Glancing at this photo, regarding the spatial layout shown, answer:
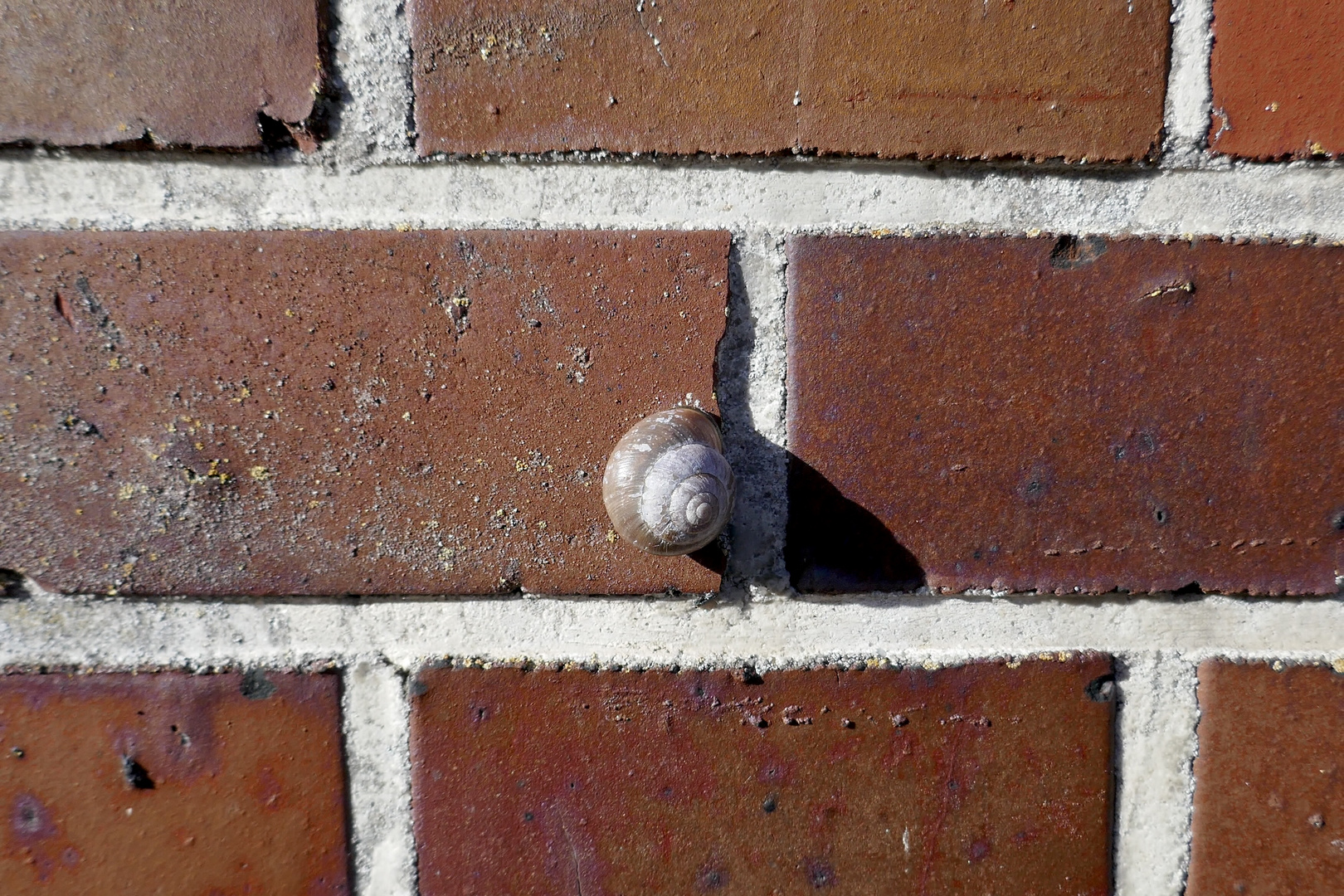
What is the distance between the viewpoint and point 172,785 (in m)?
0.56

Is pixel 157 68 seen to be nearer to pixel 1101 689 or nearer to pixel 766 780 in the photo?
pixel 766 780

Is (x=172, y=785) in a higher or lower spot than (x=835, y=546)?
lower

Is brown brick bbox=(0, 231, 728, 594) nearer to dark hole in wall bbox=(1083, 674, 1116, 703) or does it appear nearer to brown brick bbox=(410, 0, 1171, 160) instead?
brown brick bbox=(410, 0, 1171, 160)

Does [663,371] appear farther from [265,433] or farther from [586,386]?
[265,433]

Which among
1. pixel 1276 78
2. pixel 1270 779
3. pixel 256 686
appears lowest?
pixel 1270 779

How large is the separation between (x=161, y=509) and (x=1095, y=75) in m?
0.77

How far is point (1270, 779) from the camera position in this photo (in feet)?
1.87

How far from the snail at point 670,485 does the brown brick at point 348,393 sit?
25mm

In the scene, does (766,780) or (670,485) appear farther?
(766,780)

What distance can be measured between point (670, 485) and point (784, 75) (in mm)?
309

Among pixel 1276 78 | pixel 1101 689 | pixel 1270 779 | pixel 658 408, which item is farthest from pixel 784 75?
pixel 1270 779

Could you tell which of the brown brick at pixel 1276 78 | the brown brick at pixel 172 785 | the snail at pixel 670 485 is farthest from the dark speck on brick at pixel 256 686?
the brown brick at pixel 1276 78

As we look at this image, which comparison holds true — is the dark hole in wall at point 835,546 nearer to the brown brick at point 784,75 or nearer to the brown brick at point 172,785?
the brown brick at point 784,75

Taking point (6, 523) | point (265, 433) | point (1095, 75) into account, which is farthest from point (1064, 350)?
point (6, 523)
